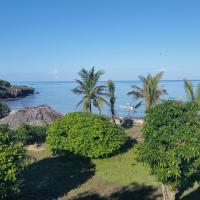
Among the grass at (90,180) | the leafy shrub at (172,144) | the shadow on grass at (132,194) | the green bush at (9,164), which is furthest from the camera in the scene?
the grass at (90,180)

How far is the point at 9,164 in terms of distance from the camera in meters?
15.4

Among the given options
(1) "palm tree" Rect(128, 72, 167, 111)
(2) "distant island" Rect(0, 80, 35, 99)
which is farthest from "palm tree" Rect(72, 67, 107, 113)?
(2) "distant island" Rect(0, 80, 35, 99)

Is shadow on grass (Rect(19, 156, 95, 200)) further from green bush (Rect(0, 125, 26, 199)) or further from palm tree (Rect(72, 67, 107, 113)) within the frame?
palm tree (Rect(72, 67, 107, 113))

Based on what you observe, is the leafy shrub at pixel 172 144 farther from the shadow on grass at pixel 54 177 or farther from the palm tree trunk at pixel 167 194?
A: the shadow on grass at pixel 54 177

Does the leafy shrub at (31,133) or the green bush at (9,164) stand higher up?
the green bush at (9,164)

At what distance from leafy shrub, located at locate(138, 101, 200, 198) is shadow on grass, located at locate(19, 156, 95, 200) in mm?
7207

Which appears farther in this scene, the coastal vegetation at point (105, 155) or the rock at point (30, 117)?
the rock at point (30, 117)

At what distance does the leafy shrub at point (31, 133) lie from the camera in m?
35.8

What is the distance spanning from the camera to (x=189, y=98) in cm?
3162

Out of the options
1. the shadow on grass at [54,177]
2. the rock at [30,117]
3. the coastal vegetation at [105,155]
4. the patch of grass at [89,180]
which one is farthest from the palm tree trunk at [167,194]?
the rock at [30,117]

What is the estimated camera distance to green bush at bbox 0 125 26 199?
49.8 ft

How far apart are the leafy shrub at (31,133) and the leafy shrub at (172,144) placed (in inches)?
800

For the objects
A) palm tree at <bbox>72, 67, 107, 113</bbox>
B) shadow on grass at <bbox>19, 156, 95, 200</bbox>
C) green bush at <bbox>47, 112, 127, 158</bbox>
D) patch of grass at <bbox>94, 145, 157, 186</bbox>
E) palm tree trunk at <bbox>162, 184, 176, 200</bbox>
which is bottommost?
A: shadow on grass at <bbox>19, 156, 95, 200</bbox>

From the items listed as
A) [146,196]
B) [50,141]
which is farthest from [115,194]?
[50,141]
